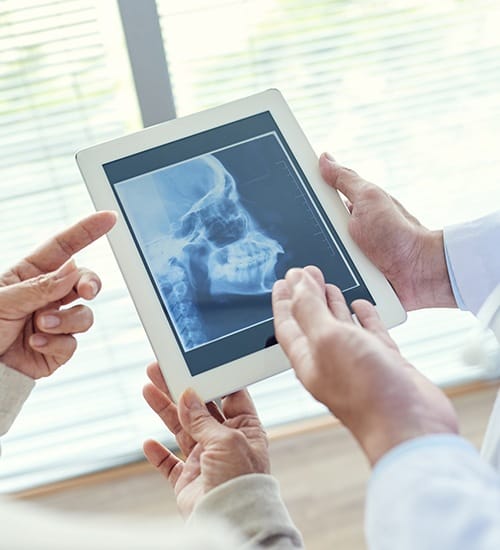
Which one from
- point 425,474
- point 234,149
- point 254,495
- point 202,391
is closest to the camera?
point 425,474

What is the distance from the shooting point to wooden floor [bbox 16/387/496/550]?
5.41ft

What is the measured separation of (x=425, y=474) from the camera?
1.90 ft

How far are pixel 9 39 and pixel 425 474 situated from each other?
3.97ft

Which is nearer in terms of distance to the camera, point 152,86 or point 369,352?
point 369,352

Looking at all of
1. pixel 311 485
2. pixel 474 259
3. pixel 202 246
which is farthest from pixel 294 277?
pixel 311 485

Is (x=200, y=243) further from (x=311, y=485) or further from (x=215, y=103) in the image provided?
(x=311, y=485)

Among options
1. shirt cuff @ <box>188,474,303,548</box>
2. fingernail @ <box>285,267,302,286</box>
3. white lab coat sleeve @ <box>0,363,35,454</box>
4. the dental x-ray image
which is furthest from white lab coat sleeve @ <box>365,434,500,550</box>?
white lab coat sleeve @ <box>0,363,35,454</box>

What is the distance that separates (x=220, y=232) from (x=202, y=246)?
0.11ft

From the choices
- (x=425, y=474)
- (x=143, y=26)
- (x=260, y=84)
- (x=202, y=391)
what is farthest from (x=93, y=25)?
(x=425, y=474)

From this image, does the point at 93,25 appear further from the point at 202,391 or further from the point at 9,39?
the point at 202,391

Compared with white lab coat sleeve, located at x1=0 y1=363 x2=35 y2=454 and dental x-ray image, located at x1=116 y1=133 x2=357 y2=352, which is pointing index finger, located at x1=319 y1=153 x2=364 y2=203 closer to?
dental x-ray image, located at x1=116 y1=133 x2=357 y2=352

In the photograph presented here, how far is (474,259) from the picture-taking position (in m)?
1.11

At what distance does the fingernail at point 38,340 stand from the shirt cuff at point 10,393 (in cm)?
6

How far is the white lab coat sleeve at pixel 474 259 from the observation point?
1.11 meters
